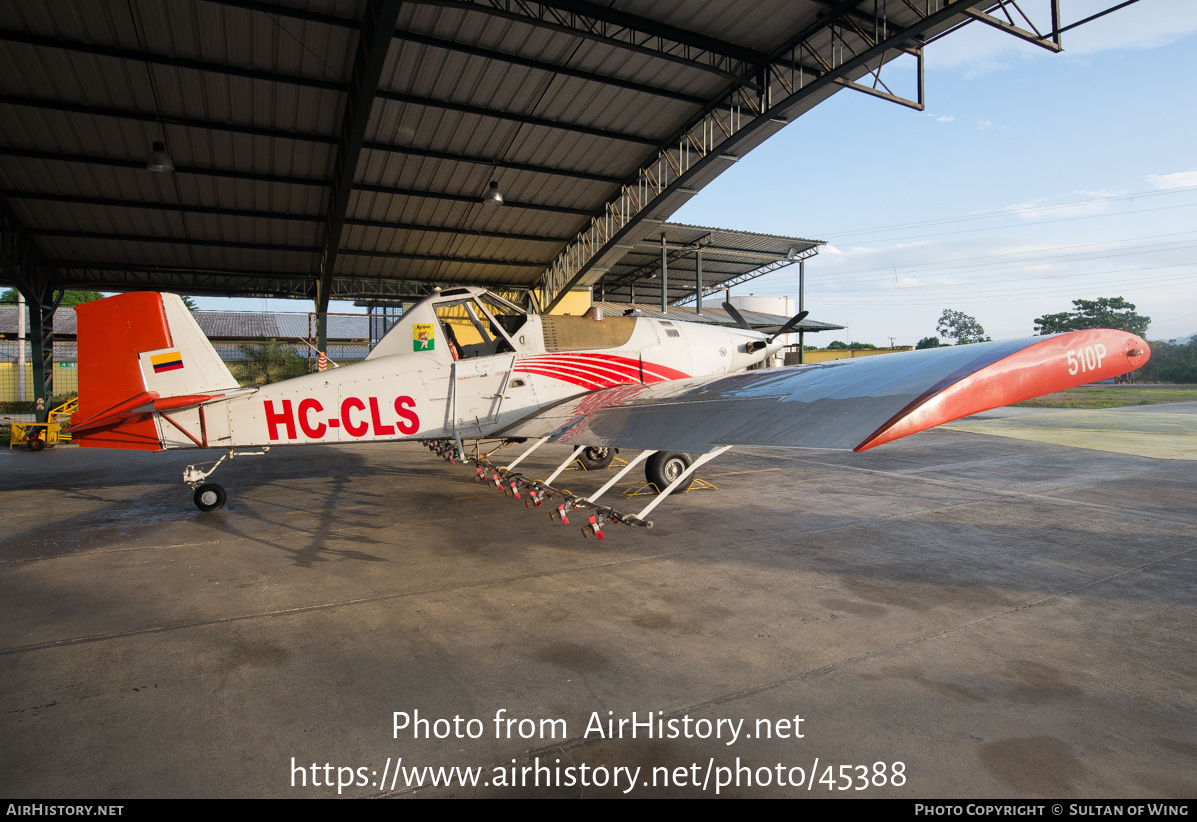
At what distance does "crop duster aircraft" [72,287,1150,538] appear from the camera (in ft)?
15.2

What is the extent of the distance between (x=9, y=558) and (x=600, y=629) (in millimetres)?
6754

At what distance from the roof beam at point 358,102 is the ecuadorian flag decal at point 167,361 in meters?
7.95

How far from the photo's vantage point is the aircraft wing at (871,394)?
3.38 m

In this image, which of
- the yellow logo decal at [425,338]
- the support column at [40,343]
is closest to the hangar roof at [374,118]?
the support column at [40,343]

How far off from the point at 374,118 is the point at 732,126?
10.1 meters

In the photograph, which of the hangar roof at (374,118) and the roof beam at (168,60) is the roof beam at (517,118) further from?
the roof beam at (168,60)

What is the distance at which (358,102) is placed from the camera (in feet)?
45.8

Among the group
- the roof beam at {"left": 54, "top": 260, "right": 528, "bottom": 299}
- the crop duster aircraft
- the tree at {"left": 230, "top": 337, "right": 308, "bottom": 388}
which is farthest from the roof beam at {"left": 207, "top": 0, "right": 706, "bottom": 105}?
the tree at {"left": 230, "top": 337, "right": 308, "bottom": 388}

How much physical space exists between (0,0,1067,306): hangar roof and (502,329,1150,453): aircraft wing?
10.2 meters

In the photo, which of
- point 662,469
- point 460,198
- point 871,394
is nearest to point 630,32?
point 460,198

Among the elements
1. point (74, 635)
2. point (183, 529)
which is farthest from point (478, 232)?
point (74, 635)

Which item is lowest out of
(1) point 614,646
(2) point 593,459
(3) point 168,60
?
(1) point 614,646

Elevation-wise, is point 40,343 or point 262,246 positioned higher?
point 262,246

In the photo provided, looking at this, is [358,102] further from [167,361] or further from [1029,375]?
[1029,375]
